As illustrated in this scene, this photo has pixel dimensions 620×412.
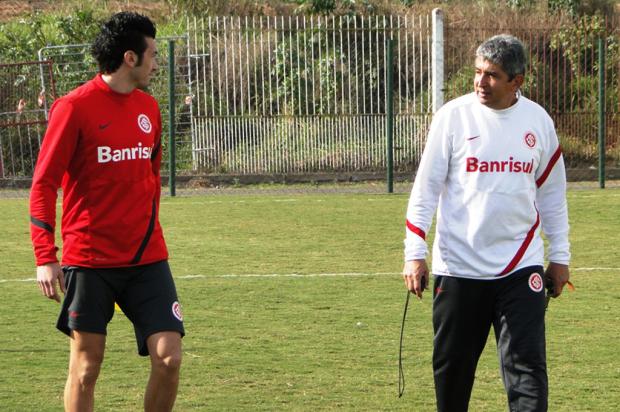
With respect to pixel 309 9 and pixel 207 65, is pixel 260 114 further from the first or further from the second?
pixel 309 9

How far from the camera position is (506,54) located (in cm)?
542

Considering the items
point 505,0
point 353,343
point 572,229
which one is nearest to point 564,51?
point 572,229

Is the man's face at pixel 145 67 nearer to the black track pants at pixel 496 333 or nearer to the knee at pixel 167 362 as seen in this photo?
the knee at pixel 167 362

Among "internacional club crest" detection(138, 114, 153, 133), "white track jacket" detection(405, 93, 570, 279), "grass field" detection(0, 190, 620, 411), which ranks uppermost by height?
"internacional club crest" detection(138, 114, 153, 133)

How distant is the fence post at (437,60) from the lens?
2009 centimetres

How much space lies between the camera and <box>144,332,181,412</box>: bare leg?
543 cm

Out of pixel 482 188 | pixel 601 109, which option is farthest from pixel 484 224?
pixel 601 109

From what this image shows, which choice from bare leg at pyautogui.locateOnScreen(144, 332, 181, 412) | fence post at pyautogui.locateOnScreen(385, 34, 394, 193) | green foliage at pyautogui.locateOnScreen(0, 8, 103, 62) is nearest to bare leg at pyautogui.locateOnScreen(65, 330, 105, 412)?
bare leg at pyautogui.locateOnScreen(144, 332, 181, 412)

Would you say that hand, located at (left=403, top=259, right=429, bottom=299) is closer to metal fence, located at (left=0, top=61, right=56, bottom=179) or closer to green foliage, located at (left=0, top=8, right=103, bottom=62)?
metal fence, located at (left=0, top=61, right=56, bottom=179)

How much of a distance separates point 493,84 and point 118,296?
1.89 m

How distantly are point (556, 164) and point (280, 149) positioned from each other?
14.8 metres

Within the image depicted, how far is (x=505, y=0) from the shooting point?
93.8 feet

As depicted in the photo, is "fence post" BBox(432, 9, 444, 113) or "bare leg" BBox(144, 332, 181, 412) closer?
"bare leg" BBox(144, 332, 181, 412)

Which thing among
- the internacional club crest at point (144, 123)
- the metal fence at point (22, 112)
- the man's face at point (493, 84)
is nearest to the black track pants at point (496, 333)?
the man's face at point (493, 84)
